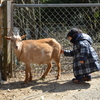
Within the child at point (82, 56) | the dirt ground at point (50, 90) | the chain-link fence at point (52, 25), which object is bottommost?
the dirt ground at point (50, 90)

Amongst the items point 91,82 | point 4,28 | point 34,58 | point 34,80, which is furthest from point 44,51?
point 91,82

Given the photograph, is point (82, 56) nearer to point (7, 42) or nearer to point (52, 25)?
point (7, 42)

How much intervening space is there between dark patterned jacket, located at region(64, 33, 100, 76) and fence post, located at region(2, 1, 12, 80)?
1.57m

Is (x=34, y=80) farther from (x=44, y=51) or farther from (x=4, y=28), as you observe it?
(x=4, y=28)

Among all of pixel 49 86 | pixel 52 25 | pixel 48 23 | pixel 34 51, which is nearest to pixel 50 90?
pixel 49 86

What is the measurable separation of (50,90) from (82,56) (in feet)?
3.42

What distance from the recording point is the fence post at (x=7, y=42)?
3.91m

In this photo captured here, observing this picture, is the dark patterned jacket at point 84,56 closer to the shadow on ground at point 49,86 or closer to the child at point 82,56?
the child at point 82,56

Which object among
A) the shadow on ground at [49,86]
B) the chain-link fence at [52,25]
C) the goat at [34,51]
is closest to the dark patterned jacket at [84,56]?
the shadow on ground at [49,86]

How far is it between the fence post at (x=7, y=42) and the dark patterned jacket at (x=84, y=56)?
5.17 feet

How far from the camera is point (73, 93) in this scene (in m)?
3.59

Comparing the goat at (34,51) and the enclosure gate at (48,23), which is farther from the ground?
the enclosure gate at (48,23)

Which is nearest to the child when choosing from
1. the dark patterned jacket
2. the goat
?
the dark patterned jacket

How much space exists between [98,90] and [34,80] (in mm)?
1586
